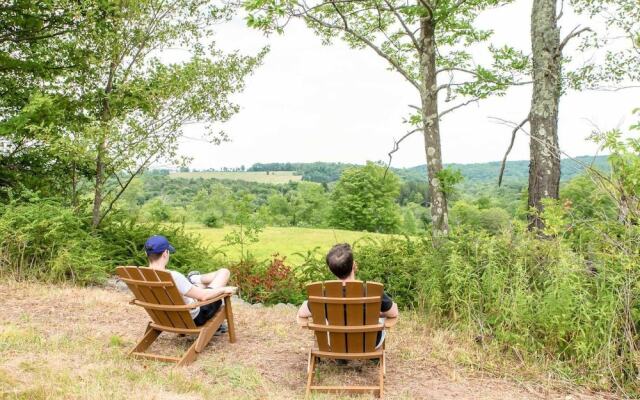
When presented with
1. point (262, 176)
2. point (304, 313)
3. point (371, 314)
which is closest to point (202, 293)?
point (304, 313)

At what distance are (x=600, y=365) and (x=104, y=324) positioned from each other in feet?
Result: 17.4

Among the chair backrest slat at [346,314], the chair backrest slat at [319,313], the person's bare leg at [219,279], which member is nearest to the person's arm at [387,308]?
the chair backrest slat at [346,314]

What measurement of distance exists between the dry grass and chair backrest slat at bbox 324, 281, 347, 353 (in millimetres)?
329

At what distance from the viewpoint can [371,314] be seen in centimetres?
458

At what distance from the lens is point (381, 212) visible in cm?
5044

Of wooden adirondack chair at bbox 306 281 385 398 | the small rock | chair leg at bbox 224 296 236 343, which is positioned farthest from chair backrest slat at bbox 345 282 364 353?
the small rock

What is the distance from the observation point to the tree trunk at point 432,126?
8742 millimetres

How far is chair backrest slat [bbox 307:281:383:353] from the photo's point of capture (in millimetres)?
4469

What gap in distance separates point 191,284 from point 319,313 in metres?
1.44

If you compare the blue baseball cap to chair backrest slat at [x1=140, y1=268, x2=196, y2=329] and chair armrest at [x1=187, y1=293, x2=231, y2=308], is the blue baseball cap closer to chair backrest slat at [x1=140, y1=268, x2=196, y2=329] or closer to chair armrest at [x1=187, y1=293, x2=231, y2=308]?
chair backrest slat at [x1=140, y1=268, x2=196, y2=329]

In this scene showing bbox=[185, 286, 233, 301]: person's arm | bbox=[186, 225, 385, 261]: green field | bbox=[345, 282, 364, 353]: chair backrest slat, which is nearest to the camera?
bbox=[345, 282, 364, 353]: chair backrest slat

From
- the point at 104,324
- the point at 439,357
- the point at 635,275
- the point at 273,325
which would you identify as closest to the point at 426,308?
Result: the point at 439,357

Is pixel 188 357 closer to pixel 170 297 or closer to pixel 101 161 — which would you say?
pixel 170 297

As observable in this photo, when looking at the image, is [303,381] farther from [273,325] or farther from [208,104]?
[208,104]
